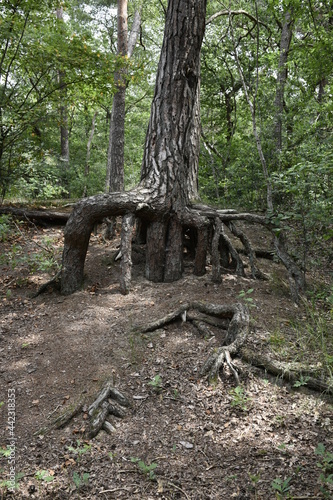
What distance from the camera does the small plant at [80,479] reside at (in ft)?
9.02

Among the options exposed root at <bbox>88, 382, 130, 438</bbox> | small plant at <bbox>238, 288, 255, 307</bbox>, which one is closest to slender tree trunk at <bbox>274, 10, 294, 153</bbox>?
small plant at <bbox>238, 288, 255, 307</bbox>

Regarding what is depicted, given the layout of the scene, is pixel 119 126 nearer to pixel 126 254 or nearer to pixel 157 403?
pixel 126 254

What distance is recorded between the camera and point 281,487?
2.54 meters

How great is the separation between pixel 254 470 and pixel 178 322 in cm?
223

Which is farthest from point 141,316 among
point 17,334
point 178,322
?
point 17,334

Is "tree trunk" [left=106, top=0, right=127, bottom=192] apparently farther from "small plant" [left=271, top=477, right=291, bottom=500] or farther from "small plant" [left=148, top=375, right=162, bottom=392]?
"small plant" [left=271, top=477, right=291, bottom=500]

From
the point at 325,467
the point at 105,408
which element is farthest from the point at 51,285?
the point at 325,467

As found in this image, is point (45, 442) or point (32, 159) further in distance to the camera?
point (32, 159)

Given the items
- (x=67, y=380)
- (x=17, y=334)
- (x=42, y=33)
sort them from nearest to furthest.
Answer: (x=67, y=380), (x=17, y=334), (x=42, y=33)

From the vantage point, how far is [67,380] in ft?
12.6

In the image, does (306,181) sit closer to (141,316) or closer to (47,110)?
(141,316)

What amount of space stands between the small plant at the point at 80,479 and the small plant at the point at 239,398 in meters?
1.48

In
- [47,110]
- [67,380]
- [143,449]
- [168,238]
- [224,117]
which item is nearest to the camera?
[143,449]

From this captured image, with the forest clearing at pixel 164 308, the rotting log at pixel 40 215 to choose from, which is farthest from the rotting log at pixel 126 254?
the rotting log at pixel 40 215
